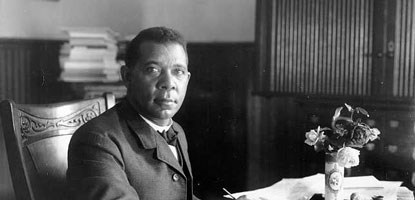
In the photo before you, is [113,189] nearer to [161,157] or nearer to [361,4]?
[161,157]

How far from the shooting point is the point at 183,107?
404 cm

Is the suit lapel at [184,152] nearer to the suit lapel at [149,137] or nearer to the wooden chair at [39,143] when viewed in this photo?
the suit lapel at [149,137]

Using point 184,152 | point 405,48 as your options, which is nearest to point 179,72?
point 184,152

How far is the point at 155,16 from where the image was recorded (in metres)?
3.96

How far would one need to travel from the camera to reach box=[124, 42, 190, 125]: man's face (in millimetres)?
1622

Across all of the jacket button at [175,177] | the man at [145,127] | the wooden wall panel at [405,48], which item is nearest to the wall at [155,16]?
the wooden wall panel at [405,48]

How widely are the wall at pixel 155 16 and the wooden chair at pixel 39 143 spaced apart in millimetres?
1643

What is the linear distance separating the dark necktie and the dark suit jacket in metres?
0.03

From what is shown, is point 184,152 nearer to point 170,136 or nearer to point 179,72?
point 170,136

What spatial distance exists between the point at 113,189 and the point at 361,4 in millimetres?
2628

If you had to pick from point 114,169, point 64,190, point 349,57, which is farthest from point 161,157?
point 349,57

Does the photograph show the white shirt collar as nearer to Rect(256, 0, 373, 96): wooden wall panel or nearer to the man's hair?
the man's hair

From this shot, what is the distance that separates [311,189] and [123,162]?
689 mm

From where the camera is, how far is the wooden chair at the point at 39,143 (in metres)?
1.66
